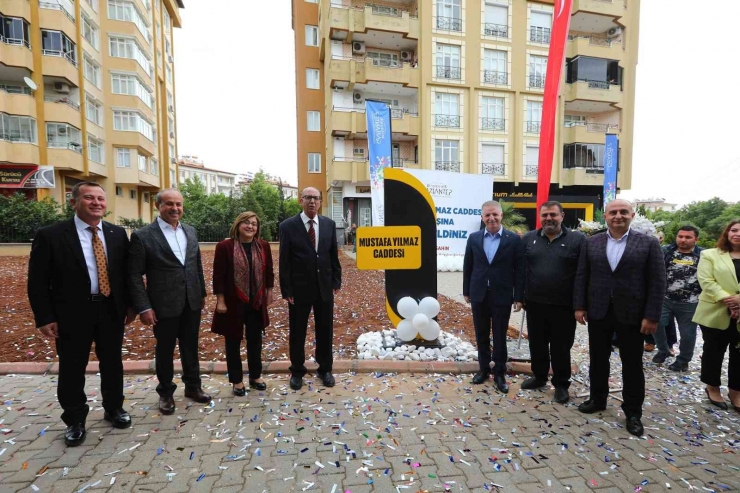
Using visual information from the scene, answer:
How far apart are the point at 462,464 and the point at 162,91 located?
43.4 metres

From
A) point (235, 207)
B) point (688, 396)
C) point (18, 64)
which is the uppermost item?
point (18, 64)

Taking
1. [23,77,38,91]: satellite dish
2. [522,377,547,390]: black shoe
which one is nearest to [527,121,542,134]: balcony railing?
[522,377,547,390]: black shoe

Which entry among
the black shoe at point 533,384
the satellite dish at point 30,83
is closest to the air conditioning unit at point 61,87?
the satellite dish at point 30,83

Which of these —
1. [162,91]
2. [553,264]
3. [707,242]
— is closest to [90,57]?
[162,91]

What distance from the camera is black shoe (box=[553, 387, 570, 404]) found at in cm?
379

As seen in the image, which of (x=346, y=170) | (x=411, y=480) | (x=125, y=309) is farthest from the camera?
(x=346, y=170)

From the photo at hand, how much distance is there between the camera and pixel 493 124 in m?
25.1

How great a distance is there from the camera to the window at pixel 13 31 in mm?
20969

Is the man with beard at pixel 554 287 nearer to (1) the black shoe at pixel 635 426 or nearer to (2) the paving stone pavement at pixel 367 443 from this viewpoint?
(2) the paving stone pavement at pixel 367 443

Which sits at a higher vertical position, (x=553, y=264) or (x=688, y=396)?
(x=553, y=264)

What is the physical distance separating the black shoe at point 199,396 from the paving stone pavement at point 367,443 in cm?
8

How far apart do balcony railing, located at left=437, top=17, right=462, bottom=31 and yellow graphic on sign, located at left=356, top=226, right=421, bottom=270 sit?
2335 centimetres

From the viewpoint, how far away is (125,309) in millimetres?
3264

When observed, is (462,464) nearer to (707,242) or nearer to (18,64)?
(707,242)
